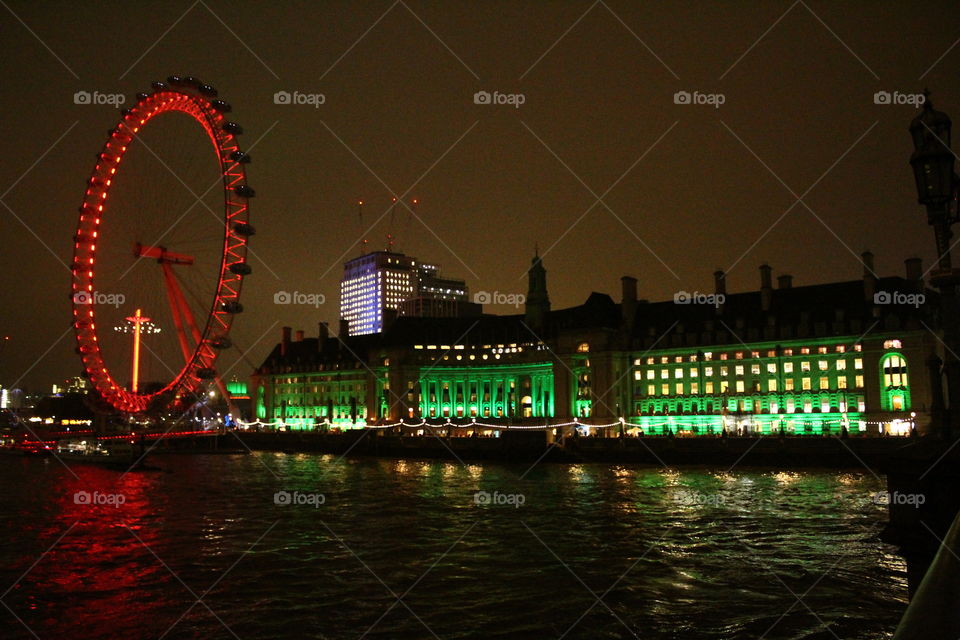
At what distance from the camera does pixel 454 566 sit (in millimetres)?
26484

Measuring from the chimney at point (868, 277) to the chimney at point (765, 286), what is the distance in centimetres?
1151

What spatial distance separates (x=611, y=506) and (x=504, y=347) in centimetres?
9445

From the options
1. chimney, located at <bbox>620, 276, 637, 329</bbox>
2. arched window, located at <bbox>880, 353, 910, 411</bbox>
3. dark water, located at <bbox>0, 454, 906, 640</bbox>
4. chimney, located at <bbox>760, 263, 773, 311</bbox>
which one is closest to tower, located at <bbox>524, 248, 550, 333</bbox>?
chimney, located at <bbox>620, 276, 637, 329</bbox>

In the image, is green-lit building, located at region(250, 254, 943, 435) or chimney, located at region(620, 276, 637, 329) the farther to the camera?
chimney, located at region(620, 276, 637, 329)

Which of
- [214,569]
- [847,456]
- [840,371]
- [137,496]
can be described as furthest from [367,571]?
[840,371]

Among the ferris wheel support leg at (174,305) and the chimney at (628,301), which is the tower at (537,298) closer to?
the chimney at (628,301)

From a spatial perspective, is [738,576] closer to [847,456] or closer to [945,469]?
[945,469]

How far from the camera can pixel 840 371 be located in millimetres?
95688

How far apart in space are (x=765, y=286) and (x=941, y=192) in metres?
101

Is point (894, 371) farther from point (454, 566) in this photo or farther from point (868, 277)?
point (454, 566)

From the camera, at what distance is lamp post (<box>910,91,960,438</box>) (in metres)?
9.78

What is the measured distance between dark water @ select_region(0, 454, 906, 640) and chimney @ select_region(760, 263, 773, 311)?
5811 cm

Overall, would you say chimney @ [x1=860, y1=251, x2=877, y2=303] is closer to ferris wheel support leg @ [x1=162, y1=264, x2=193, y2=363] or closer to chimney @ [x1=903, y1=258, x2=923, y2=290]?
chimney @ [x1=903, y1=258, x2=923, y2=290]

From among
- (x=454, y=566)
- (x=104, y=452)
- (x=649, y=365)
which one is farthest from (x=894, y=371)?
(x=104, y=452)
